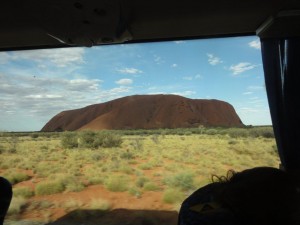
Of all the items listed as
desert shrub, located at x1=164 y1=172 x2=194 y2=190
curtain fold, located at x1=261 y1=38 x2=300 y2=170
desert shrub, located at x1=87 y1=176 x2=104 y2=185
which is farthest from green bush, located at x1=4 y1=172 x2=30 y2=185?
curtain fold, located at x1=261 y1=38 x2=300 y2=170

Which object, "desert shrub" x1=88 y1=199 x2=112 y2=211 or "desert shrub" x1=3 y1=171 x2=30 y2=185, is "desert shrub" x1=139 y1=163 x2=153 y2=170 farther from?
"desert shrub" x1=3 y1=171 x2=30 y2=185

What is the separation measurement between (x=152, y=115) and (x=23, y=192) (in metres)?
25.1

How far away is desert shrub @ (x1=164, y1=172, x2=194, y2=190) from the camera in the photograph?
1035cm

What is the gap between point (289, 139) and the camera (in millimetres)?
2547

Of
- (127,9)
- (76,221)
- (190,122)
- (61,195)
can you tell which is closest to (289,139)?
(127,9)

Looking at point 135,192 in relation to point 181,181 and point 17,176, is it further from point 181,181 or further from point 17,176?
point 17,176

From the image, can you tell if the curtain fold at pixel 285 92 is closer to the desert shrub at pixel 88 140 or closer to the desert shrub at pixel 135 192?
the desert shrub at pixel 135 192

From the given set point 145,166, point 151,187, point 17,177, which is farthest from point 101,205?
point 145,166

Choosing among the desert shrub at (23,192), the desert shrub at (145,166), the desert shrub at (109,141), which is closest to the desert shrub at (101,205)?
the desert shrub at (23,192)

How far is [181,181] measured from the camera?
35.5 feet

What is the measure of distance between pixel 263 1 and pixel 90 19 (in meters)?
1.05

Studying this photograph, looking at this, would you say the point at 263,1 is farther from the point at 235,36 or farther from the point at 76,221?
the point at 76,221

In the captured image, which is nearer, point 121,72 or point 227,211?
point 227,211

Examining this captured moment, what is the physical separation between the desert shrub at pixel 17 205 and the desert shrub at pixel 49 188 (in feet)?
3.48
